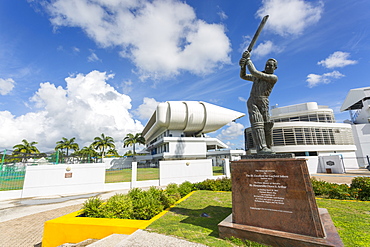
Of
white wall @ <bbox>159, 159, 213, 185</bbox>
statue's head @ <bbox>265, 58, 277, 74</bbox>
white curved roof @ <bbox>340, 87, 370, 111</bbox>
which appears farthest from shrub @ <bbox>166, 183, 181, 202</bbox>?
white curved roof @ <bbox>340, 87, 370, 111</bbox>

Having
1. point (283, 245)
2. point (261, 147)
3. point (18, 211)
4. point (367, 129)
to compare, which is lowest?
point (18, 211)

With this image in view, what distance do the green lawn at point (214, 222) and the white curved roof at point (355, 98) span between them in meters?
53.8

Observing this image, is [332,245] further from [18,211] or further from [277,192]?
[18,211]

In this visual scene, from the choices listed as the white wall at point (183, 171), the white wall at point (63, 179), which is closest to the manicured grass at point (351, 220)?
the white wall at point (183, 171)

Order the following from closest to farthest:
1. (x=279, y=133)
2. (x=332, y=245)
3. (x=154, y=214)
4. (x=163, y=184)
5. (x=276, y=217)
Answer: (x=332, y=245) < (x=276, y=217) < (x=154, y=214) < (x=163, y=184) < (x=279, y=133)

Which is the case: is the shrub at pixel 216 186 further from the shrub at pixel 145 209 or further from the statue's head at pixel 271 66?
the statue's head at pixel 271 66

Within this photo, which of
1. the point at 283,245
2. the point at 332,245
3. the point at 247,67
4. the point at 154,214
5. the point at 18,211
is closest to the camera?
the point at 332,245

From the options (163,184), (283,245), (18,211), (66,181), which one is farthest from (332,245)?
(66,181)

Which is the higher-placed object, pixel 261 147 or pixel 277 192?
pixel 261 147

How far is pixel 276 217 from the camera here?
3.74 metres

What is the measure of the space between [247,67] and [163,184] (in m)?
12.7

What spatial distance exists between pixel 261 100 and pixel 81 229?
608 centimetres

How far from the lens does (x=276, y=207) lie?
379 centimetres

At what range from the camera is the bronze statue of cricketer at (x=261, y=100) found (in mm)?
5059
